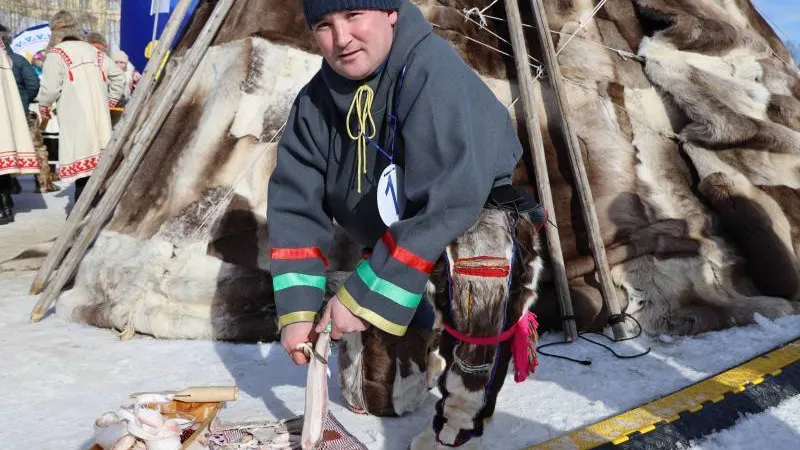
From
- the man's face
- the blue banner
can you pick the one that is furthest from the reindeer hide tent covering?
the blue banner

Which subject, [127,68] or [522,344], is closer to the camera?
[522,344]

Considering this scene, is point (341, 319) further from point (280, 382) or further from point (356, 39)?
point (280, 382)

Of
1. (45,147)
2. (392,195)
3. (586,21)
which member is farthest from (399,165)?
(45,147)

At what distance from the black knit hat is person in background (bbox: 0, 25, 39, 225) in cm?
438

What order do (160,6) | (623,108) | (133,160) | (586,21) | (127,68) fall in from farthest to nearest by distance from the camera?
(127,68) → (160,6) → (586,21) → (623,108) → (133,160)

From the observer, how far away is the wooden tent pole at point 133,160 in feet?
9.95

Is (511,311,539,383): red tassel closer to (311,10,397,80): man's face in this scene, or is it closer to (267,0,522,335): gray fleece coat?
(267,0,522,335): gray fleece coat

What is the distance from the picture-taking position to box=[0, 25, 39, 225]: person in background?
5156 mm

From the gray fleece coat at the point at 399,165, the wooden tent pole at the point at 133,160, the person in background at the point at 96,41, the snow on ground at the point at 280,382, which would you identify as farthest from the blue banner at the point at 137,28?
the gray fleece coat at the point at 399,165

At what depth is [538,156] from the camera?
9.85ft

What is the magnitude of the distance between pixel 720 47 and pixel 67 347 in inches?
134

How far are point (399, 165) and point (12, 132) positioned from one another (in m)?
4.59

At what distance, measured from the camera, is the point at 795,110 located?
3.54 m

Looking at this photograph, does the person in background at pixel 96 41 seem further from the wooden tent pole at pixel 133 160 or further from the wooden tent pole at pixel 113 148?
the wooden tent pole at pixel 133 160
